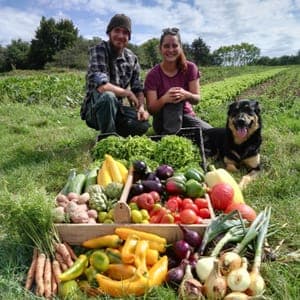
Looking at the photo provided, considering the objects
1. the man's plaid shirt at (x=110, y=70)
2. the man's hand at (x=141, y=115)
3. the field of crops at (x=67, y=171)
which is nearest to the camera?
the field of crops at (x=67, y=171)

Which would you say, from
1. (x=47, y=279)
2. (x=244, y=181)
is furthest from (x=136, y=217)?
(x=244, y=181)

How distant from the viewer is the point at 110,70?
586cm

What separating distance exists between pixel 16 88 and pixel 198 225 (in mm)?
13819

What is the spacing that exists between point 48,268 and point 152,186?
133 cm

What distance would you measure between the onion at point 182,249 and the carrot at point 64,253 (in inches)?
31.4

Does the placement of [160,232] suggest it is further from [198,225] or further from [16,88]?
[16,88]

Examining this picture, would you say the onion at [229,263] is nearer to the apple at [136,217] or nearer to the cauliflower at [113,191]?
the apple at [136,217]

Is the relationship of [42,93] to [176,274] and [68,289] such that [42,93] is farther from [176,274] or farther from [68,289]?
[176,274]

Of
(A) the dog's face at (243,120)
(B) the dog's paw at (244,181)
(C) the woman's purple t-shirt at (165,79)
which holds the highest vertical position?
(C) the woman's purple t-shirt at (165,79)

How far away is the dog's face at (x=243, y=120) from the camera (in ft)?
16.5

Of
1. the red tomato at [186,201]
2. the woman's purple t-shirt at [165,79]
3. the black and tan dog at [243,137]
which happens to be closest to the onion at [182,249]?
the red tomato at [186,201]

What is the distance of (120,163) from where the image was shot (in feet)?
14.4

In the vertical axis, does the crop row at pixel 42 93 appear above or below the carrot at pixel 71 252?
above

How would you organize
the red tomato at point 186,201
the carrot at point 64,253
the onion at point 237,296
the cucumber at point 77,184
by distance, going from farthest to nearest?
the cucumber at point 77,184, the red tomato at point 186,201, the carrot at point 64,253, the onion at point 237,296
